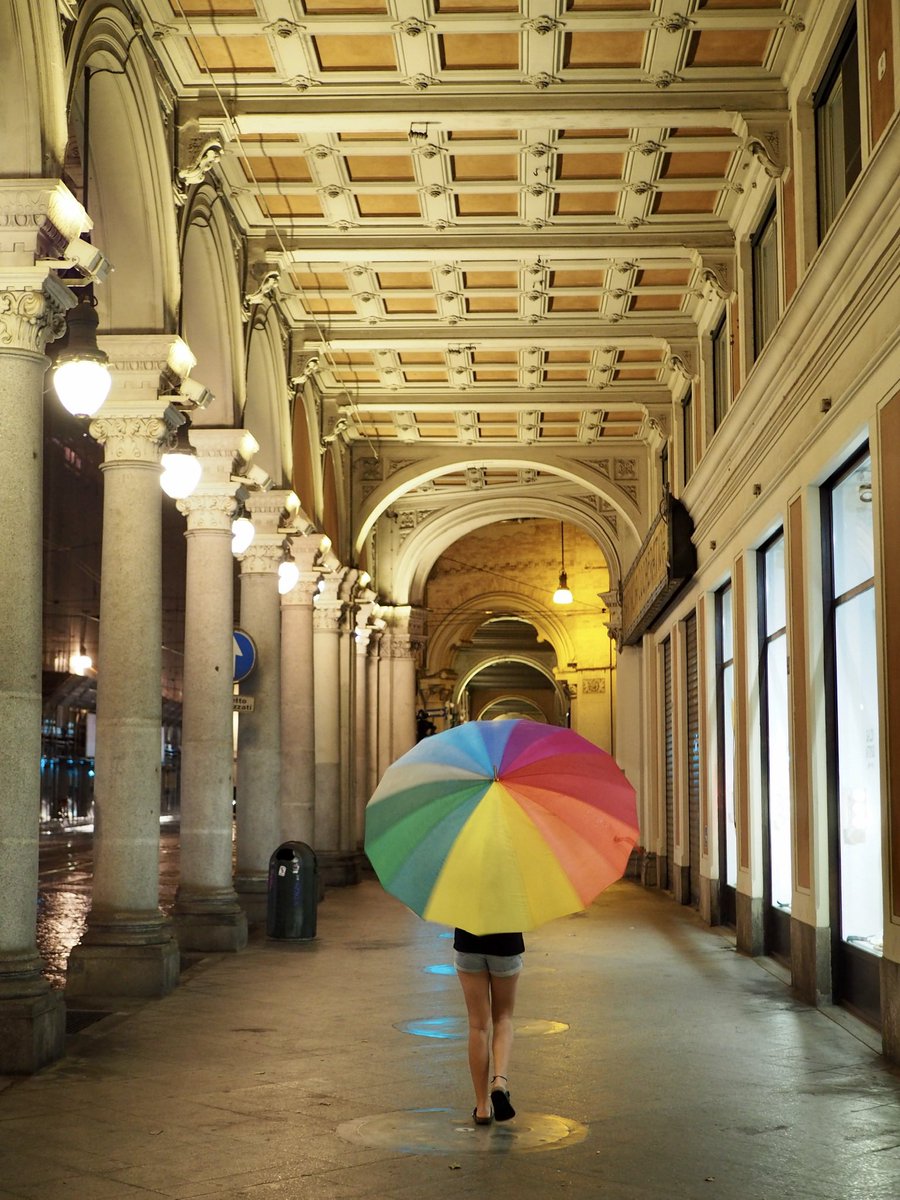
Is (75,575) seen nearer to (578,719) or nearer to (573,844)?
(578,719)

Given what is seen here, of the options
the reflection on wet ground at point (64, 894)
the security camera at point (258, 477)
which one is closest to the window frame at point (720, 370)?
the security camera at point (258, 477)

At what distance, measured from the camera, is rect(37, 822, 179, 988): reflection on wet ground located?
13742 mm

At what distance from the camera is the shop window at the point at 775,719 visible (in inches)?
507

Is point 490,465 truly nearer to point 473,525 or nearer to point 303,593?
point 473,525

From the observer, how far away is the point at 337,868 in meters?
23.2

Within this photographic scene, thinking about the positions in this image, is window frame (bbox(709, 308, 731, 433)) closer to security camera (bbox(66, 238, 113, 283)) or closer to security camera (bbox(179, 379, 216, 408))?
security camera (bbox(179, 379, 216, 408))

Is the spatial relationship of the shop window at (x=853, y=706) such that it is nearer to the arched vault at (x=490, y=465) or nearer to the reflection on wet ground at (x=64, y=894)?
the reflection on wet ground at (x=64, y=894)

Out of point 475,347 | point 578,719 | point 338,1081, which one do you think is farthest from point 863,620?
point 578,719

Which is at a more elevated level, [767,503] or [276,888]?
[767,503]

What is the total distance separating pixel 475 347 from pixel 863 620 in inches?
389

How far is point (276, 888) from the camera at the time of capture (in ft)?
47.7

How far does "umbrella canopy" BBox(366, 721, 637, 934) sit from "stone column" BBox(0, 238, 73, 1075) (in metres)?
2.80

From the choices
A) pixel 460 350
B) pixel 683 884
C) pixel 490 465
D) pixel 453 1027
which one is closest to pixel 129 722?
pixel 453 1027

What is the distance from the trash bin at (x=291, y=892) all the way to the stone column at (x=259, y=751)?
4.49ft
